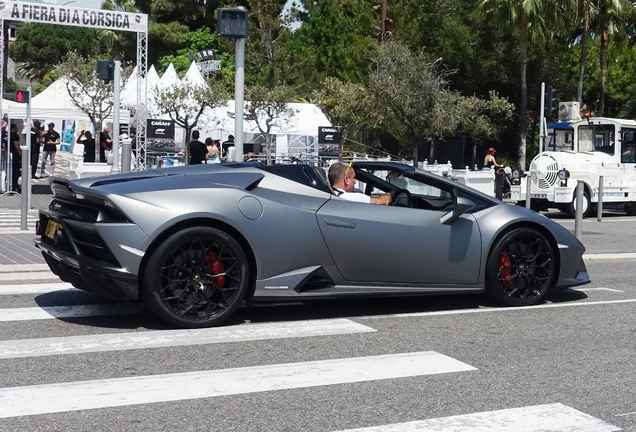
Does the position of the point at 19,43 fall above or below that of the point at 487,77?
above

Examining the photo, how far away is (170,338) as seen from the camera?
6367 mm

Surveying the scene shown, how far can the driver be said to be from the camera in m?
7.58

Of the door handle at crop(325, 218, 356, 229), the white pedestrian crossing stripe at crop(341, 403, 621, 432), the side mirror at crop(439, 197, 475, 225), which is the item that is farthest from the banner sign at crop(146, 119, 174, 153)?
the white pedestrian crossing stripe at crop(341, 403, 621, 432)

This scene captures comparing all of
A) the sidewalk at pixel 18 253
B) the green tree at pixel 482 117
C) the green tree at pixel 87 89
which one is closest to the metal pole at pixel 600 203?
the sidewalk at pixel 18 253

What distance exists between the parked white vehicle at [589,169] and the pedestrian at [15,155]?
1256 cm

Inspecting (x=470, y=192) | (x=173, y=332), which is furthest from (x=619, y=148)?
(x=173, y=332)

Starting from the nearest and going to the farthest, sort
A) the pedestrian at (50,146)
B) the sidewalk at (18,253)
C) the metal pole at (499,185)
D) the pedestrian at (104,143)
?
the sidewalk at (18,253) < the metal pole at (499,185) < the pedestrian at (50,146) < the pedestrian at (104,143)

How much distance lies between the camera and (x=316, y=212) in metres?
7.01

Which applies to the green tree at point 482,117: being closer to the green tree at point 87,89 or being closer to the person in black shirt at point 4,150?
the green tree at point 87,89

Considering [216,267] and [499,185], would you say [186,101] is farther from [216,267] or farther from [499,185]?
[216,267]

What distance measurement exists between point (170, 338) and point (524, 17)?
1228 inches

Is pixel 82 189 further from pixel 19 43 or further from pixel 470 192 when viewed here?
pixel 19 43

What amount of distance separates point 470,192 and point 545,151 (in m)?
16.2

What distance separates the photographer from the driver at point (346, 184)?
758cm
